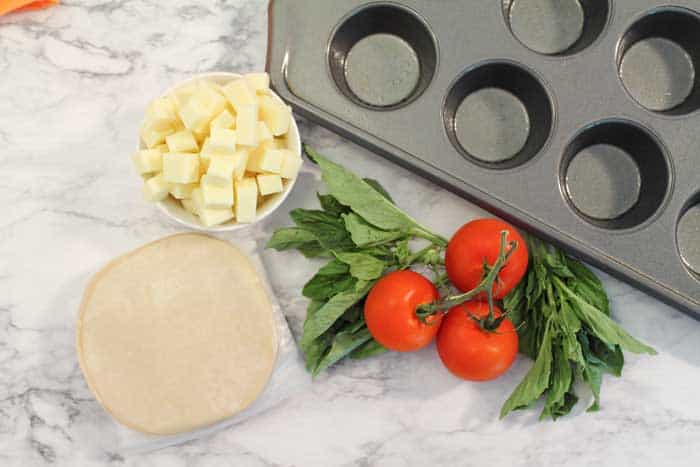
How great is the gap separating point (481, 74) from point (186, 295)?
85cm

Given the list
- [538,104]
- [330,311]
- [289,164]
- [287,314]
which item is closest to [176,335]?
[287,314]

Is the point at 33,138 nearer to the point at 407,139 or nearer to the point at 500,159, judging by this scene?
the point at 407,139

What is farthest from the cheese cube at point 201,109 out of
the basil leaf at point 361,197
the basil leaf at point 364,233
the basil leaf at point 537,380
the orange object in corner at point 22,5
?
the basil leaf at point 537,380

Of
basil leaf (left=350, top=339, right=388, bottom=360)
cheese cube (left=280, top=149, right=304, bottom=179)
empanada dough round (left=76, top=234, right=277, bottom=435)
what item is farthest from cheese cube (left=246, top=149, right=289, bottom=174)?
basil leaf (left=350, top=339, right=388, bottom=360)

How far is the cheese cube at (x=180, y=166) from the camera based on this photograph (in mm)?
1387

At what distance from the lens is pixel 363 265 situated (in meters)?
1.48

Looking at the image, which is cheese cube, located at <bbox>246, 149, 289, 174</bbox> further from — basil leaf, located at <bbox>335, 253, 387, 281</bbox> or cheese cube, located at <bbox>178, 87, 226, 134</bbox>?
basil leaf, located at <bbox>335, 253, 387, 281</bbox>

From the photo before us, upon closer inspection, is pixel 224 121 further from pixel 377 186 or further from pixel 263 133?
pixel 377 186

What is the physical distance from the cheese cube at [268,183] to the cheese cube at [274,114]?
0.10m

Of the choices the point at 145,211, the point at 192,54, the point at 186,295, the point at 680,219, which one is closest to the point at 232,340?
the point at 186,295

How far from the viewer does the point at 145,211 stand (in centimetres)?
164

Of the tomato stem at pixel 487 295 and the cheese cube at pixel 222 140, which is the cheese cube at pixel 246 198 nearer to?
the cheese cube at pixel 222 140

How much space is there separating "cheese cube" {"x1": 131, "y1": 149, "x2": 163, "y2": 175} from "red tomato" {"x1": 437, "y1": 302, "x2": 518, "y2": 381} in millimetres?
694

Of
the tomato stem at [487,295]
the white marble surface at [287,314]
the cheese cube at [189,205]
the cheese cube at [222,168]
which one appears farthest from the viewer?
the white marble surface at [287,314]
